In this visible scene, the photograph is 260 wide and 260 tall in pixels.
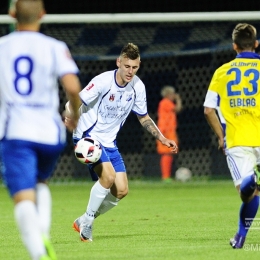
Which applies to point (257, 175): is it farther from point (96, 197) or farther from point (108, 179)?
point (96, 197)

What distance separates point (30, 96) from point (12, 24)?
9.83m

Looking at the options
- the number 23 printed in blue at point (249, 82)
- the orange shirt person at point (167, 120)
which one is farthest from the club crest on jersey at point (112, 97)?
the orange shirt person at point (167, 120)

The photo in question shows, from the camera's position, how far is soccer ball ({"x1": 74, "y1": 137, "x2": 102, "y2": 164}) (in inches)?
313

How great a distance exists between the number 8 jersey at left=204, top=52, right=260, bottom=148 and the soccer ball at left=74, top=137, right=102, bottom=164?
138 centimetres

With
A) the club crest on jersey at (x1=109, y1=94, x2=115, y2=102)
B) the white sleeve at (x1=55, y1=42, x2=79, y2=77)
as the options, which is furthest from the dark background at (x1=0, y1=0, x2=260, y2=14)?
the white sleeve at (x1=55, y1=42, x2=79, y2=77)

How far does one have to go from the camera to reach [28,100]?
5164mm

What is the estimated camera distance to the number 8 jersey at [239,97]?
23.0 ft

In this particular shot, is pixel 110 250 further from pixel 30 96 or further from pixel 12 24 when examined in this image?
pixel 12 24

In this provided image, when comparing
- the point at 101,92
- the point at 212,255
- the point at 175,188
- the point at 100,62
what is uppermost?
the point at 101,92

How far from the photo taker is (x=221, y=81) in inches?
279

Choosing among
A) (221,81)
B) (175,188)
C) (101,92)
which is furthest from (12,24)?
(221,81)

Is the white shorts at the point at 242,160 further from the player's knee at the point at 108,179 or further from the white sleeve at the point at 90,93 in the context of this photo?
the white sleeve at the point at 90,93

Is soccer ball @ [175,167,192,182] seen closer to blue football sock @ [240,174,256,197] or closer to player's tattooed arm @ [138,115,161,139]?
player's tattooed arm @ [138,115,161,139]

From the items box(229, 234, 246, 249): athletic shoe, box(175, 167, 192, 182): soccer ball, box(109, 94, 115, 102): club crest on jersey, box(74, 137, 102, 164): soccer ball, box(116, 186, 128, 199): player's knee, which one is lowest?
box(175, 167, 192, 182): soccer ball
